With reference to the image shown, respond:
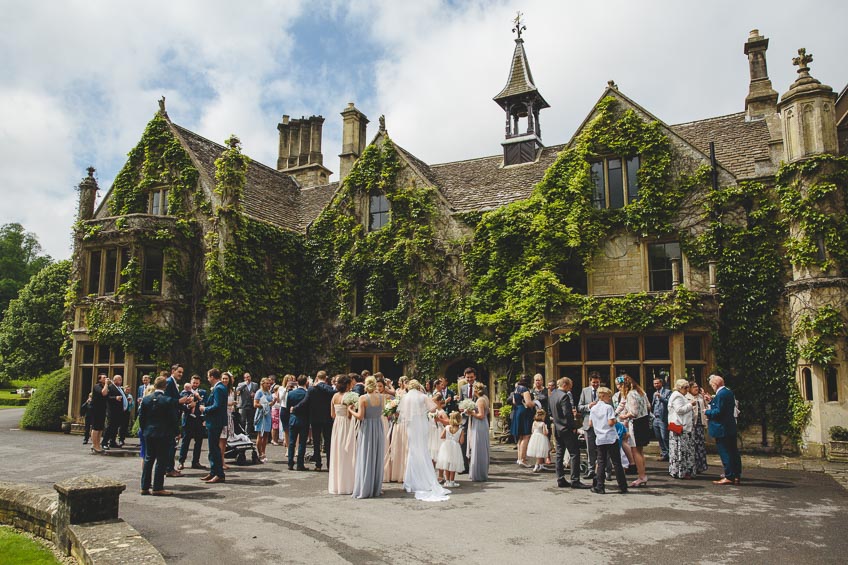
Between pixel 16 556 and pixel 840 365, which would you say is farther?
pixel 840 365

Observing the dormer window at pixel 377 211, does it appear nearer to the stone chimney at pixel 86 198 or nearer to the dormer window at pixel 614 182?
the dormer window at pixel 614 182

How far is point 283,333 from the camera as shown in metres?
22.8

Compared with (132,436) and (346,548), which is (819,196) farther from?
(132,436)

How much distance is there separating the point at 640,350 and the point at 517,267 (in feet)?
14.9

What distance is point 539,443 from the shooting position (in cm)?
1273

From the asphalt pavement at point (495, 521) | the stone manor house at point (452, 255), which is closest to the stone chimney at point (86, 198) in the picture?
the stone manor house at point (452, 255)

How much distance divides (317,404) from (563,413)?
4.95 m

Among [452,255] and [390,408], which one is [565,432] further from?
[452,255]

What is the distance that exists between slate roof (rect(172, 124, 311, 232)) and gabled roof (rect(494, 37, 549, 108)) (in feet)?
33.6

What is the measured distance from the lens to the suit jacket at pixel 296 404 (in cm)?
1270

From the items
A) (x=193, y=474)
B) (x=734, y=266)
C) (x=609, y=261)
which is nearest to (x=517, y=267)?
(x=609, y=261)

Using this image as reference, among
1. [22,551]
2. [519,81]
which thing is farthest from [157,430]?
[519,81]

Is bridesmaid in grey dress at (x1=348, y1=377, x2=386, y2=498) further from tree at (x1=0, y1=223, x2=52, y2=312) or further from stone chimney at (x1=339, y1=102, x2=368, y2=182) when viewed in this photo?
tree at (x1=0, y1=223, x2=52, y2=312)

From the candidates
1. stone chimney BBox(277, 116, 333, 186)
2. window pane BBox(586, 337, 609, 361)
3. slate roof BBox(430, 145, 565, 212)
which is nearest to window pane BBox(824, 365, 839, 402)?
window pane BBox(586, 337, 609, 361)
